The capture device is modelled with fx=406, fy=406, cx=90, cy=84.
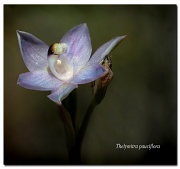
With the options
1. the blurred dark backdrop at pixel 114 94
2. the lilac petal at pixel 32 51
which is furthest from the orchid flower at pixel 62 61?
the blurred dark backdrop at pixel 114 94

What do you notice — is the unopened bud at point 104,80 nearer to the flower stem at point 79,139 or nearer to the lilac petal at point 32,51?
the flower stem at point 79,139

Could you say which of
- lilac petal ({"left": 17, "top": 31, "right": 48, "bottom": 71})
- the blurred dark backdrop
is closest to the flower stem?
the blurred dark backdrop

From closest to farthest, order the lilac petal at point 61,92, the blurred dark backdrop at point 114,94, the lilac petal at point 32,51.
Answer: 1. the lilac petal at point 61,92
2. the lilac petal at point 32,51
3. the blurred dark backdrop at point 114,94

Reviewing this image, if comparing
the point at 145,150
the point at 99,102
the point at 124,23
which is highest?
the point at 124,23

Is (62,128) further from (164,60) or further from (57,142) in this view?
(164,60)

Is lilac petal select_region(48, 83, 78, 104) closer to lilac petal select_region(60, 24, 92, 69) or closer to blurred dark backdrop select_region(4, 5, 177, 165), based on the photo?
lilac petal select_region(60, 24, 92, 69)

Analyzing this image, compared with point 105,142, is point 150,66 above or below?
above

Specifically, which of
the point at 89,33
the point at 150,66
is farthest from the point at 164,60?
the point at 89,33

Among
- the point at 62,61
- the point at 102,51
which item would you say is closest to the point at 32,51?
the point at 62,61
